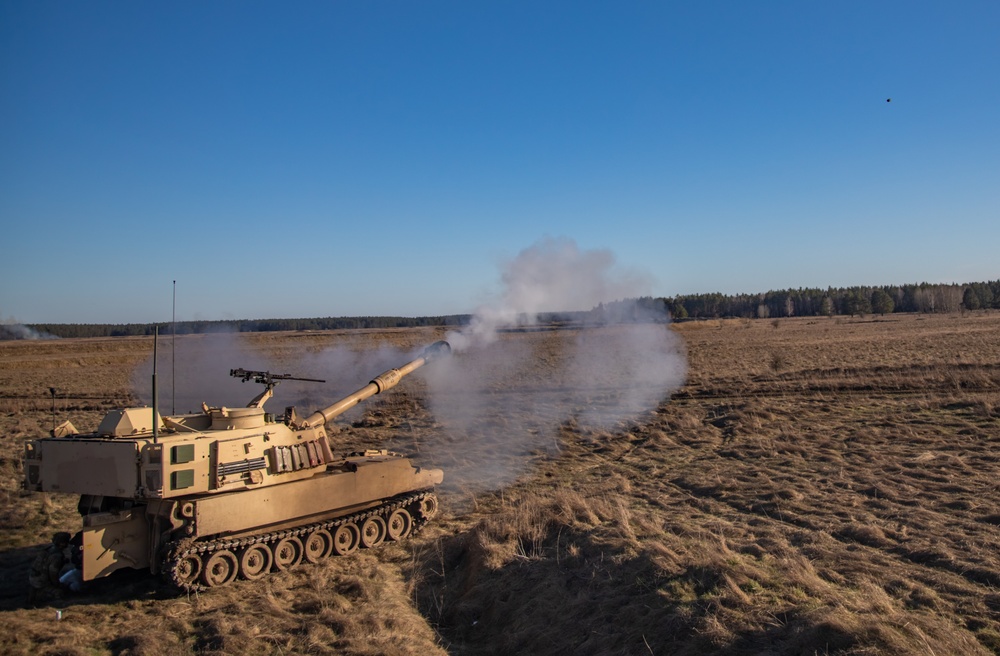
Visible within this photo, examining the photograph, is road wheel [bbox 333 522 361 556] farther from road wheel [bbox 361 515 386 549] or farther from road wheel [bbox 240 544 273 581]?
road wheel [bbox 240 544 273 581]

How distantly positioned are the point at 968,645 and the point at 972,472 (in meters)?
10.5

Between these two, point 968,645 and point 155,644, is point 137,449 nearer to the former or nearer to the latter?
point 155,644

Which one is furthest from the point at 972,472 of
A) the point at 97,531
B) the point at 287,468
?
the point at 97,531

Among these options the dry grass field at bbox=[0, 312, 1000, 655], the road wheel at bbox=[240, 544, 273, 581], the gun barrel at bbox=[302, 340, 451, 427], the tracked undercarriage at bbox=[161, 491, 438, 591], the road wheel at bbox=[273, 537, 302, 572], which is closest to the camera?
the dry grass field at bbox=[0, 312, 1000, 655]

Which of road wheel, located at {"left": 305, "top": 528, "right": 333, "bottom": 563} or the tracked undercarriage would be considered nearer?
the tracked undercarriage

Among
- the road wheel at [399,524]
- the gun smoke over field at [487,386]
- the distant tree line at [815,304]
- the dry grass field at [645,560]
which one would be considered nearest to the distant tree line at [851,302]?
the distant tree line at [815,304]

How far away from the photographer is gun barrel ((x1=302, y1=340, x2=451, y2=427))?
14.3 m

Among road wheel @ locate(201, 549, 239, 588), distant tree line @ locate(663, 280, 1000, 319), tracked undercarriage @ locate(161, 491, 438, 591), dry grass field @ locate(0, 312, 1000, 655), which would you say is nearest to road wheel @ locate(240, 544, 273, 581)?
tracked undercarriage @ locate(161, 491, 438, 591)

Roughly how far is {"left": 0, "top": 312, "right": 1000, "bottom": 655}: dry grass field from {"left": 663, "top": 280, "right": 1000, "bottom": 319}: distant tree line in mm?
75972

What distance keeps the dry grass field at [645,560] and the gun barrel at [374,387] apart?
3066 mm

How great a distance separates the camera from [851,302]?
11431cm

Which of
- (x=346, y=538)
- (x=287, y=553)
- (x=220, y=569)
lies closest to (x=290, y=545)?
(x=287, y=553)

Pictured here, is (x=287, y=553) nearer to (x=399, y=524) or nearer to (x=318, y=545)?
(x=318, y=545)

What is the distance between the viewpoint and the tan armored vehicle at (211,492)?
10664 mm
